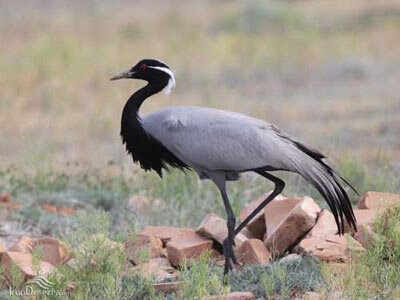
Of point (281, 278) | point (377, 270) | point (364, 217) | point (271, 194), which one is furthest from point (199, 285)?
point (364, 217)

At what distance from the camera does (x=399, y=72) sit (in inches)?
701

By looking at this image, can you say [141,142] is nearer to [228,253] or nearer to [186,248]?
[186,248]

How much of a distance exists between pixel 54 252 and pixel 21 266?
20.7 inches

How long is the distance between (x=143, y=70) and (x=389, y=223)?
7.31 ft

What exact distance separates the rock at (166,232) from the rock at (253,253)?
494 millimetres

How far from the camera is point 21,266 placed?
6.70m

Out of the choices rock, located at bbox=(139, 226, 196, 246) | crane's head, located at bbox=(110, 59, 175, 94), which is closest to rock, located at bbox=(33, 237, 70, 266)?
rock, located at bbox=(139, 226, 196, 246)

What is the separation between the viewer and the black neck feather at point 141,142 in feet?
23.8

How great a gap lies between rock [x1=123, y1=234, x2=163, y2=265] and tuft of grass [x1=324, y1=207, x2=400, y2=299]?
1.48 meters

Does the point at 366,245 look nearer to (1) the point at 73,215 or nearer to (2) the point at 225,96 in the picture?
(1) the point at 73,215

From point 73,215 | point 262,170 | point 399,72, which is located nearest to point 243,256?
point 262,170

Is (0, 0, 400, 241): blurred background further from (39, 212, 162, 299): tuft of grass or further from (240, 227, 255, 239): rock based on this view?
(39, 212, 162, 299): tuft of grass

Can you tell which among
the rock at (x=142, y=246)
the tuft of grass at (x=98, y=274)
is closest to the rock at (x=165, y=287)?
the tuft of grass at (x=98, y=274)

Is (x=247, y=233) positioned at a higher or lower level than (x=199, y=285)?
lower
